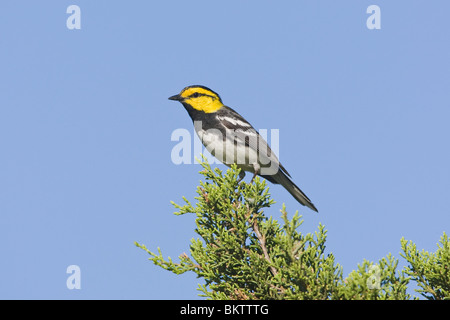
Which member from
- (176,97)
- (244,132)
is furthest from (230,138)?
(176,97)

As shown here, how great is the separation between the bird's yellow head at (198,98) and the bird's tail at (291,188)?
1625 millimetres

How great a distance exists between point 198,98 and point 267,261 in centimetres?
528

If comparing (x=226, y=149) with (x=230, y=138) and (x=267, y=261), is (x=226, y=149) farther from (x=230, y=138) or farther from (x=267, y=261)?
(x=267, y=261)

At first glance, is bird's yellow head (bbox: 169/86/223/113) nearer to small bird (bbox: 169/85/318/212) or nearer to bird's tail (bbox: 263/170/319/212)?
small bird (bbox: 169/85/318/212)

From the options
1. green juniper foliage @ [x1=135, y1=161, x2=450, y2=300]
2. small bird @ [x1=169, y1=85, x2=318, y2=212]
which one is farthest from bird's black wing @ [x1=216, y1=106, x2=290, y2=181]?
green juniper foliage @ [x1=135, y1=161, x2=450, y2=300]

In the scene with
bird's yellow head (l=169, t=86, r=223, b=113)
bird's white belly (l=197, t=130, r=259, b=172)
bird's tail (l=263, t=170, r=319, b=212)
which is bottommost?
bird's tail (l=263, t=170, r=319, b=212)

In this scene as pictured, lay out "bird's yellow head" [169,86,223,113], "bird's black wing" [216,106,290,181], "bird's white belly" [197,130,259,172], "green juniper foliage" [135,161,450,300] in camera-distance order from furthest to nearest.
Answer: "bird's yellow head" [169,86,223,113]
"bird's black wing" [216,106,290,181]
"bird's white belly" [197,130,259,172]
"green juniper foliage" [135,161,450,300]

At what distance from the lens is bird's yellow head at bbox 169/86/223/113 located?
1037 centimetres

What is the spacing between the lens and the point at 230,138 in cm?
981

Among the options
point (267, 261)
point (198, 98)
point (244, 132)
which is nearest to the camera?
point (267, 261)

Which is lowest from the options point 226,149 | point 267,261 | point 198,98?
point 267,261

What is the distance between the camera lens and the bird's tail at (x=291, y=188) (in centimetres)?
989
